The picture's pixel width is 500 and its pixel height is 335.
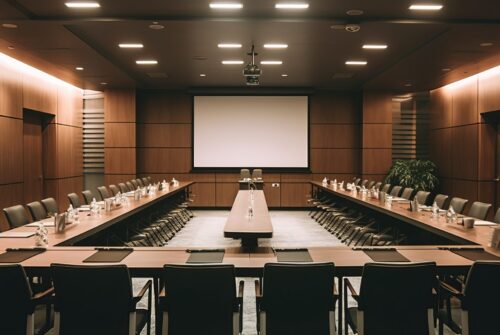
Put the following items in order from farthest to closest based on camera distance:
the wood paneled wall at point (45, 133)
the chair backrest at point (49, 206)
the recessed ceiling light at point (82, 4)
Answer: the wood paneled wall at point (45, 133), the chair backrest at point (49, 206), the recessed ceiling light at point (82, 4)

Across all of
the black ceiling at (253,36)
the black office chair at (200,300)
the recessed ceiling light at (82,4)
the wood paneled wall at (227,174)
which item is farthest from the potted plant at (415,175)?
the black office chair at (200,300)

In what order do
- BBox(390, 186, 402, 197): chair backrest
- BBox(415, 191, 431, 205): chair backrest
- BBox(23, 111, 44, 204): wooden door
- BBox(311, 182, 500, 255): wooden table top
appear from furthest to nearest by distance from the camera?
BBox(23, 111, 44, 204): wooden door < BBox(390, 186, 402, 197): chair backrest < BBox(415, 191, 431, 205): chair backrest < BBox(311, 182, 500, 255): wooden table top

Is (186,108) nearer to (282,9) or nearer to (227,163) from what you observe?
(227,163)

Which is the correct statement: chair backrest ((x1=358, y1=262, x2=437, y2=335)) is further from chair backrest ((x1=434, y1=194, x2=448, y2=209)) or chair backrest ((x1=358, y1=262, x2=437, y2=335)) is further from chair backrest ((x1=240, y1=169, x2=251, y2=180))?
chair backrest ((x1=240, y1=169, x2=251, y2=180))

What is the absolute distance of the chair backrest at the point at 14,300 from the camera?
2555mm

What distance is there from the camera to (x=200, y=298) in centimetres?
259

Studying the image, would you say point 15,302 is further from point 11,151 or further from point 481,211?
point 11,151

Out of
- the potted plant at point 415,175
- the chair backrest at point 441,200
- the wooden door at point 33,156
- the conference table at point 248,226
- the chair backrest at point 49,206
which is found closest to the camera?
the conference table at point 248,226

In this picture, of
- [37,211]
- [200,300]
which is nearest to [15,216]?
[37,211]

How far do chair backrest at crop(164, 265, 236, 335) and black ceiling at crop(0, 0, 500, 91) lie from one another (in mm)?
3822

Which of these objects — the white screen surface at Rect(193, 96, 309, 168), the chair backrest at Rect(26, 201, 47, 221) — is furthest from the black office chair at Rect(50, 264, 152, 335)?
the white screen surface at Rect(193, 96, 309, 168)

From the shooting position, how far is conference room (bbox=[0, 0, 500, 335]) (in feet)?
8.65

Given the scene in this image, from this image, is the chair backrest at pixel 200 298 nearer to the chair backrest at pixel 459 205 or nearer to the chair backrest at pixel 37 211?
the chair backrest at pixel 37 211

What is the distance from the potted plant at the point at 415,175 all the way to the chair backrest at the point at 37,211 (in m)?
8.35
